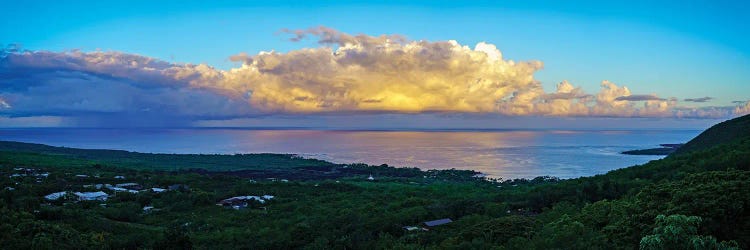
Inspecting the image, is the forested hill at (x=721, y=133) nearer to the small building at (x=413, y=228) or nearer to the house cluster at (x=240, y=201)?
the small building at (x=413, y=228)

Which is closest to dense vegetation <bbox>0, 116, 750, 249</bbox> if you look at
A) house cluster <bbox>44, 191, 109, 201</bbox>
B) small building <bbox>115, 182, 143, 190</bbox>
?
house cluster <bbox>44, 191, 109, 201</bbox>

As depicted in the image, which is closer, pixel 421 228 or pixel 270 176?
pixel 421 228

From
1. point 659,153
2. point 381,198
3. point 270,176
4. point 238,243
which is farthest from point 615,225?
point 659,153

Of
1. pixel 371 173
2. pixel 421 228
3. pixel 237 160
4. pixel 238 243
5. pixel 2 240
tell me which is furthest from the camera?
pixel 237 160

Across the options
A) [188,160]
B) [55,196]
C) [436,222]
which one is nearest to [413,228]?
[436,222]

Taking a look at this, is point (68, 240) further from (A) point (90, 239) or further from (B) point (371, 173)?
(B) point (371, 173)

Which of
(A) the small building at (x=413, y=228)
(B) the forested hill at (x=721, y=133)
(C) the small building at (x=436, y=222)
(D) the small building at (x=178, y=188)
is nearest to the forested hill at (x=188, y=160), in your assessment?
(D) the small building at (x=178, y=188)

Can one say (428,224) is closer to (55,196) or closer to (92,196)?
(92,196)

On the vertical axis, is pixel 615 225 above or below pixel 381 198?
above
